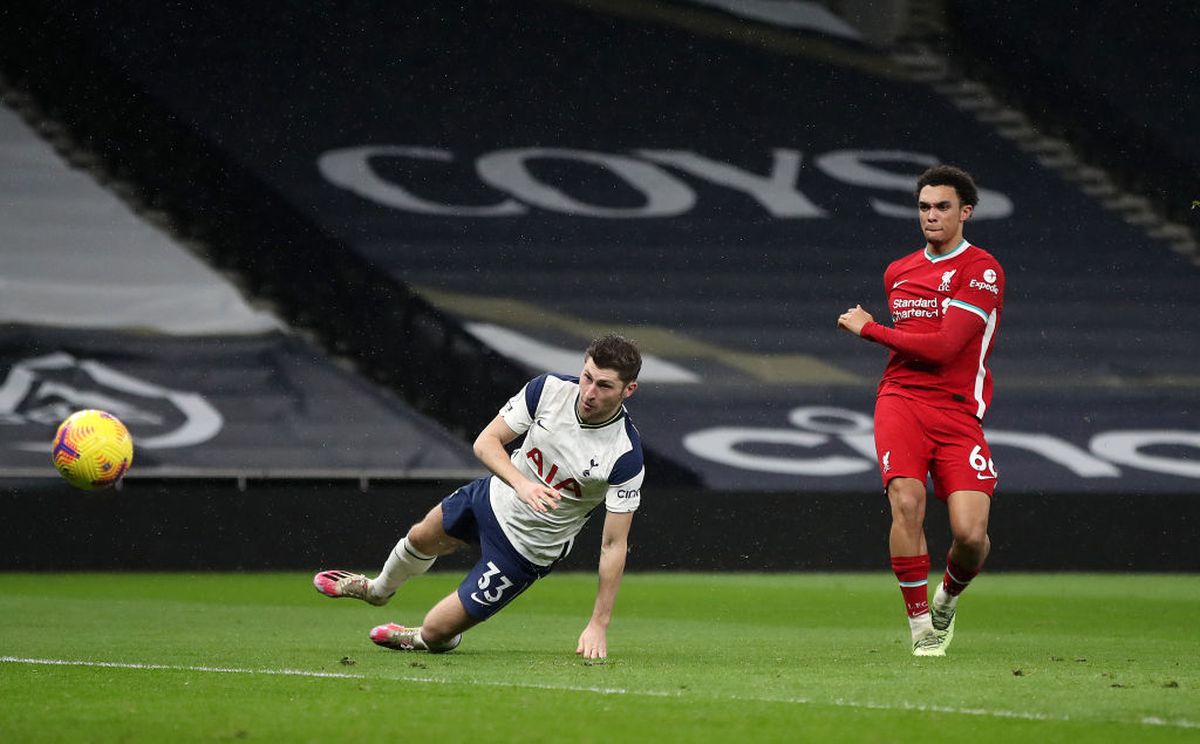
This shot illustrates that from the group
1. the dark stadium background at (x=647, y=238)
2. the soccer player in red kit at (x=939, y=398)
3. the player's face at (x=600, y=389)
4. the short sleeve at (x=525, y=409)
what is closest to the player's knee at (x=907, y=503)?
the soccer player in red kit at (x=939, y=398)

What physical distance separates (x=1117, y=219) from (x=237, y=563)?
34.4 feet

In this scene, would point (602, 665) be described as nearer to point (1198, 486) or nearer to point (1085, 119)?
point (1198, 486)

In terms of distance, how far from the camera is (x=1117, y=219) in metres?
19.4

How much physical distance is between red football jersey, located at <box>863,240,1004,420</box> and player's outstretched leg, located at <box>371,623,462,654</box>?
2208mm

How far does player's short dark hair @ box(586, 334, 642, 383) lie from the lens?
6.77m

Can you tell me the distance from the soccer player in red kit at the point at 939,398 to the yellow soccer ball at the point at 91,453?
461 cm

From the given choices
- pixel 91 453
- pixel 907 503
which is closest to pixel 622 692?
pixel 907 503

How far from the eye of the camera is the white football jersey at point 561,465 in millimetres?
7168

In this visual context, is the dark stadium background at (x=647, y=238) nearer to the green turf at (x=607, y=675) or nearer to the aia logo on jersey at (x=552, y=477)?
the green turf at (x=607, y=675)

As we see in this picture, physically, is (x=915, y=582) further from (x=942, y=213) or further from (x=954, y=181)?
(x=954, y=181)

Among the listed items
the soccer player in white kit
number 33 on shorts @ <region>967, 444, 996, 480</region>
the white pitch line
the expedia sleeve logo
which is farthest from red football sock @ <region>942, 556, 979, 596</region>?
the white pitch line

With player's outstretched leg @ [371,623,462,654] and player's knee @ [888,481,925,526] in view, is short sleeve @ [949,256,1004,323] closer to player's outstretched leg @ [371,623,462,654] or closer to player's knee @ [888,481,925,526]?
player's knee @ [888,481,925,526]

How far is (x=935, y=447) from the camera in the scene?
748 cm

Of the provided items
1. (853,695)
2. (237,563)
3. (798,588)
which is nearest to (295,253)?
(237,563)
